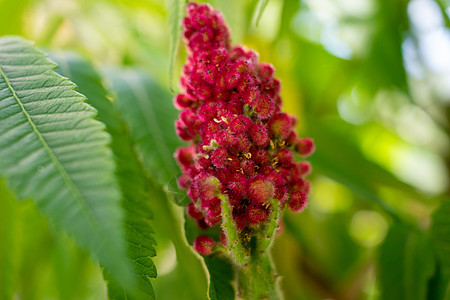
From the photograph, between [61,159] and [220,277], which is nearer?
[61,159]

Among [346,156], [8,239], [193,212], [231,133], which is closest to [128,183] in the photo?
[193,212]

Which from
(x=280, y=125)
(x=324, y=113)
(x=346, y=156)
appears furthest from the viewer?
(x=324, y=113)

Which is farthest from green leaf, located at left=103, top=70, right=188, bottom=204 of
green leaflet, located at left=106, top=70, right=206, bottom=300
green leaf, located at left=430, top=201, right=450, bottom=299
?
green leaf, located at left=430, top=201, right=450, bottom=299

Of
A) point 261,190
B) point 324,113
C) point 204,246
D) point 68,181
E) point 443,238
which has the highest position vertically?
point 68,181

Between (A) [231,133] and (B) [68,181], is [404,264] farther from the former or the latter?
(B) [68,181]

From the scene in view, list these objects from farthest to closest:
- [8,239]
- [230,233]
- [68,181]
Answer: [8,239] → [230,233] → [68,181]

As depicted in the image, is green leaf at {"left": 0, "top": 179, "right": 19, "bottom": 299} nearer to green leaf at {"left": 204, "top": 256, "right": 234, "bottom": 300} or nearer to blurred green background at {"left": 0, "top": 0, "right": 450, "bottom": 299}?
blurred green background at {"left": 0, "top": 0, "right": 450, "bottom": 299}

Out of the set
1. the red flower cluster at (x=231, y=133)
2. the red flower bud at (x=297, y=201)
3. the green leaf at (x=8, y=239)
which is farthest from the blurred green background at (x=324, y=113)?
the red flower bud at (x=297, y=201)
